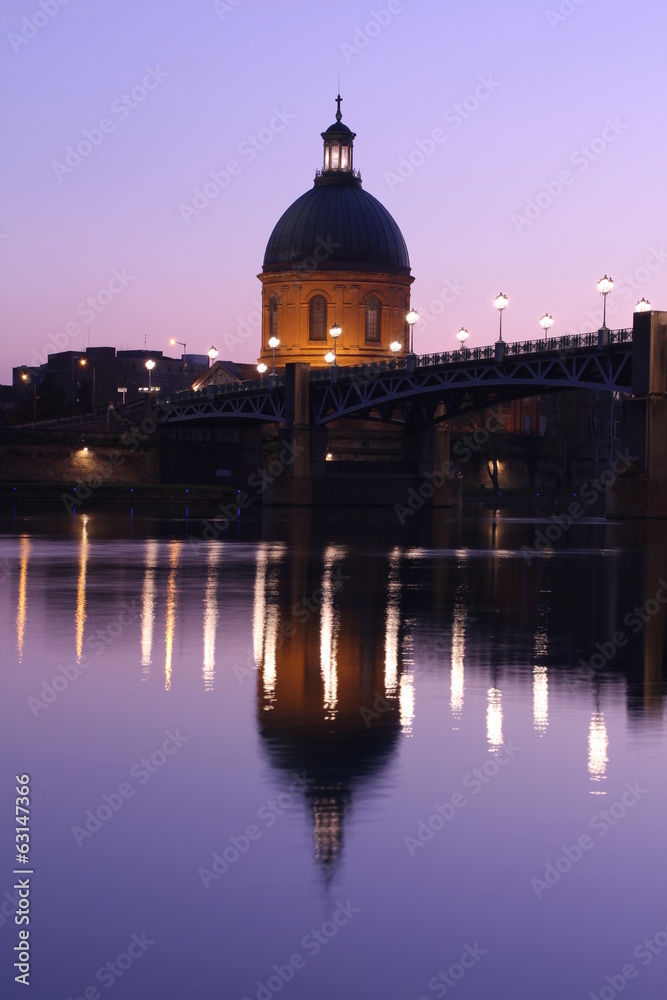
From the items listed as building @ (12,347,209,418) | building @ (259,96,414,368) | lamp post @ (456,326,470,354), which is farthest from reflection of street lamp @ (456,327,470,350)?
building @ (12,347,209,418)

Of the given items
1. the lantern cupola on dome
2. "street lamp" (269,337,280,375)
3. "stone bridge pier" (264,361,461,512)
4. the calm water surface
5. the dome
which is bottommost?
the calm water surface

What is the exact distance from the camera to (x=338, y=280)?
148875 mm

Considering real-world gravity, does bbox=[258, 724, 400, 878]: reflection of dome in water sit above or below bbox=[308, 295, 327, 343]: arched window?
below

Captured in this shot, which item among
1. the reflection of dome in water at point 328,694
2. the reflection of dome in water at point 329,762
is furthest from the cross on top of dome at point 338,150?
the reflection of dome in water at point 329,762

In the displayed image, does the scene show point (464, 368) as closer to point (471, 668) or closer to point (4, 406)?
point (471, 668)

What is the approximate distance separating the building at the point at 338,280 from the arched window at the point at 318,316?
0.10 metres

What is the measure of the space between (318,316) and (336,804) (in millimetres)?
141443

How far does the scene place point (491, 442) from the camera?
12875 centimetres

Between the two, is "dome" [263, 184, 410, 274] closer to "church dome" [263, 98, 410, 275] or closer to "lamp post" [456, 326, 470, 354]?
"church dome" [263, 98, 410, 275]

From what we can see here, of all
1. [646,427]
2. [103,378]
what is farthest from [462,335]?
[103,378]

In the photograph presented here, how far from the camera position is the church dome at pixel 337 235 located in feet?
488

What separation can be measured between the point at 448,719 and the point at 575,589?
56.2 feet

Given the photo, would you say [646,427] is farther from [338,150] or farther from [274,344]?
[338,150]

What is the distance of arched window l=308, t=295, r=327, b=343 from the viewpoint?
150 meters
